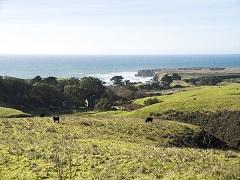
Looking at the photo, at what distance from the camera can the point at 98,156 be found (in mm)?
26516

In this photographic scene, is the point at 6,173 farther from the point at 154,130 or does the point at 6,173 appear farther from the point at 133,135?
the point at 154,130

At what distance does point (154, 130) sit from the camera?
42.6m

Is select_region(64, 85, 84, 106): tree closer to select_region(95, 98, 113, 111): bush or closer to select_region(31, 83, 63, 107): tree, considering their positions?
select_region(31, 83, 63, 107): tree

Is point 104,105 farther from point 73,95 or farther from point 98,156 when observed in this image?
point 98,156

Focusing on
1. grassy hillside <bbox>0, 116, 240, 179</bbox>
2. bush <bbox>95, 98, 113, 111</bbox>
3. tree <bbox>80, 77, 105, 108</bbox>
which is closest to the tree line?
tree <bbox>80, 77, 105, 108</bbox>

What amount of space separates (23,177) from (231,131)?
37.0 m

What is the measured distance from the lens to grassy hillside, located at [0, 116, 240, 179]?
72.5 feet

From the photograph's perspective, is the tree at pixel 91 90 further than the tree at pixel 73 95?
Yes

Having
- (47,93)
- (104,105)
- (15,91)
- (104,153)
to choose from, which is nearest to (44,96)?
(47,93)

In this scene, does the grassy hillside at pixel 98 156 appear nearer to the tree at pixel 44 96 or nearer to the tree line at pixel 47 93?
the tree line at pixel 47 93

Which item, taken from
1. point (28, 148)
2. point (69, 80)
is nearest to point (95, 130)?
point (28, 148)

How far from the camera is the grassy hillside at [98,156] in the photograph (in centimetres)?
2209

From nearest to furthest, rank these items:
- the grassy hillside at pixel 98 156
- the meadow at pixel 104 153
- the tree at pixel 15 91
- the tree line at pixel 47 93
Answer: the grassy hillside at pixel 98 156, the meadow at pixel 104 153, the tree at pixel 15 91, the tree line at pixel 47 93

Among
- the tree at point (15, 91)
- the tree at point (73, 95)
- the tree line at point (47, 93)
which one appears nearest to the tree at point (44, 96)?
the tree line at point (47, 93)
